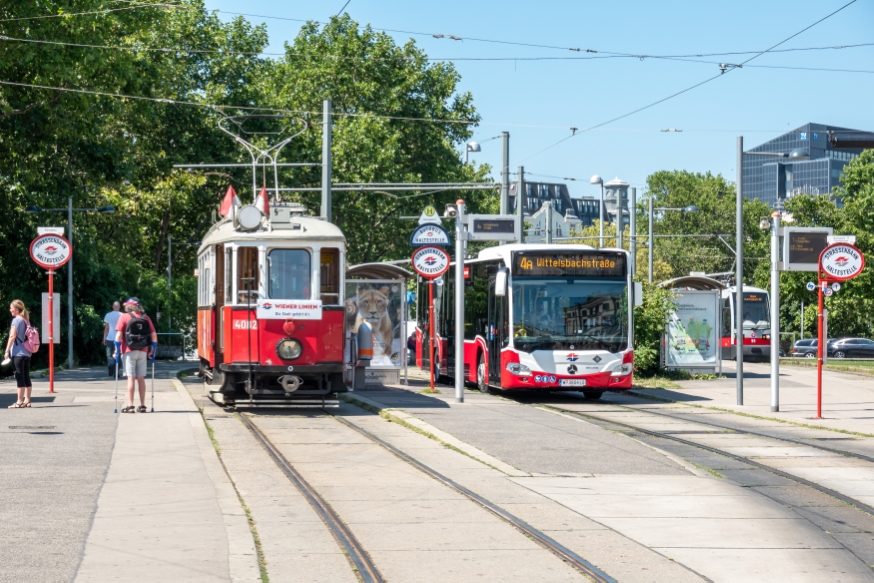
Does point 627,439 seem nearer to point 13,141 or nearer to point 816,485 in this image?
point 816,485

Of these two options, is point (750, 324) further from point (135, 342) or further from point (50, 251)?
point (135, 342)

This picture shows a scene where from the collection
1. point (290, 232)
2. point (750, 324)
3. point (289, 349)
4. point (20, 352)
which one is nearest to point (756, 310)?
point (750, 324)

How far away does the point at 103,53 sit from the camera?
102 feet

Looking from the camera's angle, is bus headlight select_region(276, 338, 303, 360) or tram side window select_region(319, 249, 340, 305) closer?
bus headlight select_region(276, 338, 303, 360)

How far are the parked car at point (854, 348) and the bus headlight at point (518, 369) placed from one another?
5339 cm

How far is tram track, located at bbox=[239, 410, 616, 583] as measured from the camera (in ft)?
26.4

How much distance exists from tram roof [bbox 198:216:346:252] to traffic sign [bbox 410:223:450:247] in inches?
193

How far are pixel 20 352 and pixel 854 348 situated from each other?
200 ft

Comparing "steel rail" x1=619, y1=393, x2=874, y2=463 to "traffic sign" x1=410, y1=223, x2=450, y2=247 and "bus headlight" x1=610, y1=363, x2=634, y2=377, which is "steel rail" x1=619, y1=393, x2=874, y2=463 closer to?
"bus headlight" x1=610, y1=363, x2=634, y2=377

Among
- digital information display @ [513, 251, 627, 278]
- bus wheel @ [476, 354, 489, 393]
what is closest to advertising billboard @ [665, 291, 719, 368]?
bus wheel @ [476, 354, 489, 393]

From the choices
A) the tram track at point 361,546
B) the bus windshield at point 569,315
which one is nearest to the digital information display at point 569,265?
the bus windshield at point 569,315

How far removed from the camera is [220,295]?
67.4 feet

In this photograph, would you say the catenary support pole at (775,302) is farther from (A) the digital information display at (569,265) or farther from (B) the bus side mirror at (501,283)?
(B) the bus side mirror at (501,283)

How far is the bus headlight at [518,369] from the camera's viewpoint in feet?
79.8
